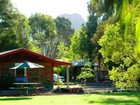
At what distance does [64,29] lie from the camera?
5404 inches

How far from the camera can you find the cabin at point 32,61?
37.0 m

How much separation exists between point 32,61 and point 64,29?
327 feet

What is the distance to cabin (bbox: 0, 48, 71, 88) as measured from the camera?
1457 inches

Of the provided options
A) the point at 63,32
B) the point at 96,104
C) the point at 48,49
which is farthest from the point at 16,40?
the point at 63,32

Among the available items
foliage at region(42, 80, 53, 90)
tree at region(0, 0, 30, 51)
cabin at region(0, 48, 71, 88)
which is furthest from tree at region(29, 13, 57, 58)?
foliage at region(42, 80, 53, 90)

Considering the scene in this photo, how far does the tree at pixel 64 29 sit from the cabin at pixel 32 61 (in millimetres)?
88950

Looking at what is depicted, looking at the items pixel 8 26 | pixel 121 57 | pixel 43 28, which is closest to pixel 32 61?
pixel 121 57

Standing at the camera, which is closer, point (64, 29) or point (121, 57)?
point (121, 57)

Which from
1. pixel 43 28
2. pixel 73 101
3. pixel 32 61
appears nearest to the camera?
pixel 73 101

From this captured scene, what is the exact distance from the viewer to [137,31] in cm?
417

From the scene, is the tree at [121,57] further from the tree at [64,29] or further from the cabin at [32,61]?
the tree at [64,29]

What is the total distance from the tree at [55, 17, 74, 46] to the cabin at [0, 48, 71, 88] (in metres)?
88.9

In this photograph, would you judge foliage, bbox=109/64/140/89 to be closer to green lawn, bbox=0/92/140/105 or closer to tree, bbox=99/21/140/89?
tree, bbox=99/21/140/89

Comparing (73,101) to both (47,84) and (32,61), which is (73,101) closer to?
(47,84)
